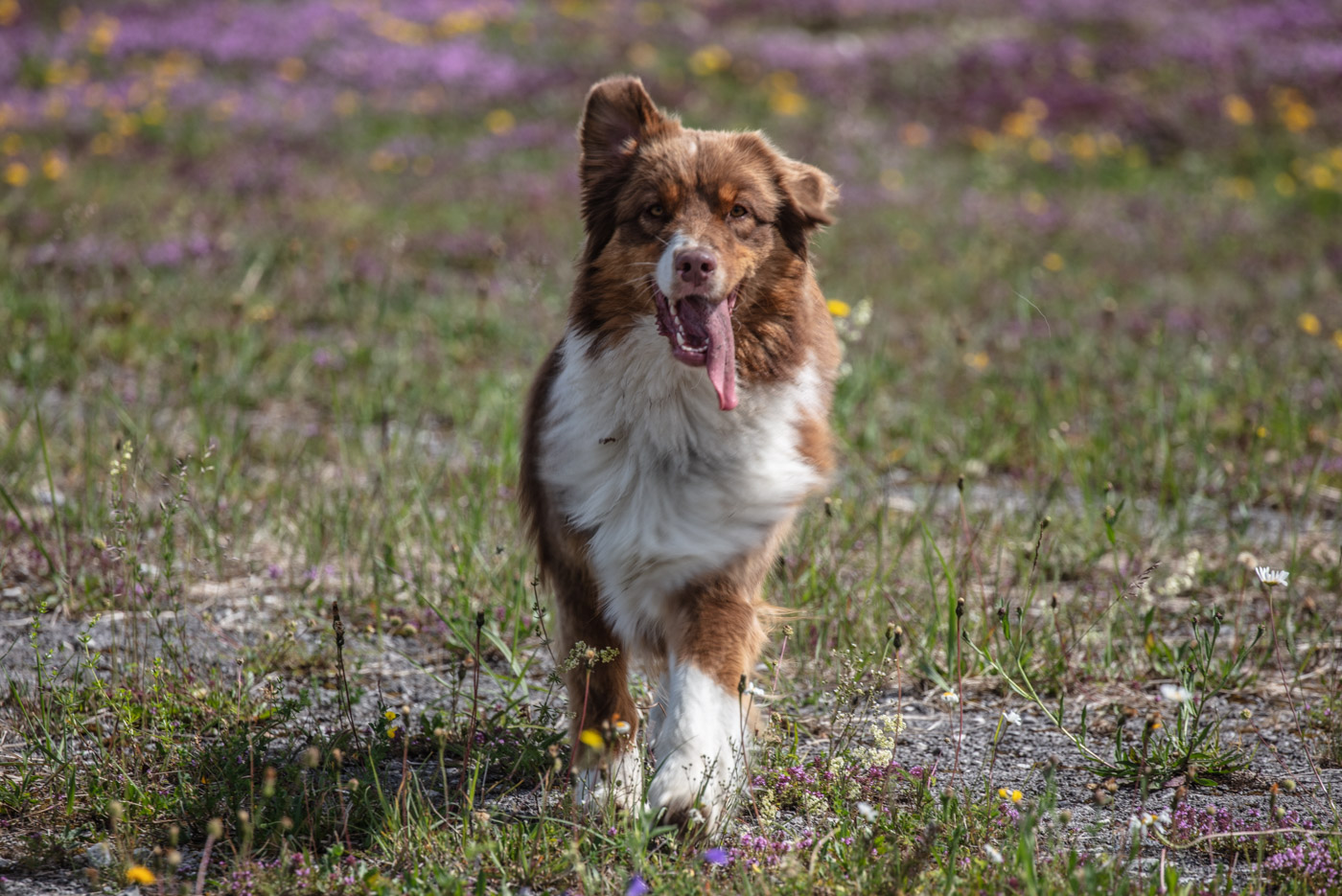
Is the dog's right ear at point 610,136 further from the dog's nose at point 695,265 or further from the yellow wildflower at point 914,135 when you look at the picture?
the yellow wildflower at point 914,135

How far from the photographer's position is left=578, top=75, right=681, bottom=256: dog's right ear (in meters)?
3.27

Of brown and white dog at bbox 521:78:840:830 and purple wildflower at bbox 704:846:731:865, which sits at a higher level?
brown and white dog at bbox 521:78:840:830

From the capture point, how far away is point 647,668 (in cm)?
321

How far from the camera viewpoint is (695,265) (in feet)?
9.50

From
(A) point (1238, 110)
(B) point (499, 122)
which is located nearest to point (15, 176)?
(B) point (499, 122)

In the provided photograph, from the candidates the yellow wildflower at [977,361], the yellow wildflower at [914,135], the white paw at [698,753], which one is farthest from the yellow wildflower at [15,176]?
the yellow wildflower at [914,135]

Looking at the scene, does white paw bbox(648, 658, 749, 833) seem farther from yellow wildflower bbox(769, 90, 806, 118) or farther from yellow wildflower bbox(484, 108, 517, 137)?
yellow wildflower bbox(769, 90, 806, 118)

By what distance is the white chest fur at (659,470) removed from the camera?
299cm

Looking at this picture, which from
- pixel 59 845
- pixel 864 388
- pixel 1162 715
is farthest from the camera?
pixel 864 388

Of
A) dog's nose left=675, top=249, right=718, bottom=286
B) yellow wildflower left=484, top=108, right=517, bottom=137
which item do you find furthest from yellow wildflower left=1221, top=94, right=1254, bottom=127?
dog's nose left=675, top=249, right=718, bottom=286

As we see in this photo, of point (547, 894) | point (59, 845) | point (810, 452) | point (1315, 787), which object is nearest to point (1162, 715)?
point (1315, 787)

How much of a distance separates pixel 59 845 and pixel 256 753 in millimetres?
512

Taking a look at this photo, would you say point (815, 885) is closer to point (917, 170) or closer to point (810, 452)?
point (810, 452)

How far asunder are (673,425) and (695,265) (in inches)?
17.0
